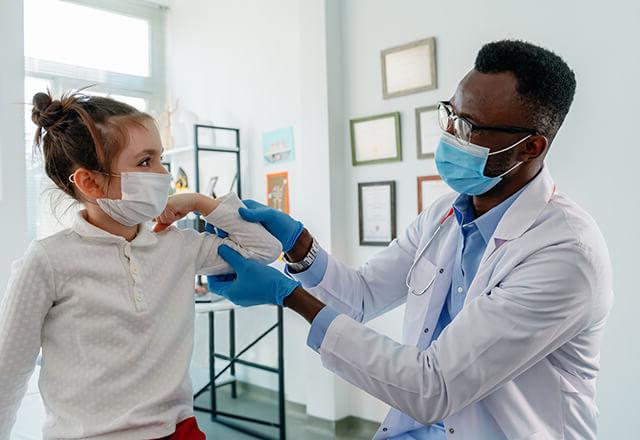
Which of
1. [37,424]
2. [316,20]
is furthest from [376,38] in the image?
[37,424]

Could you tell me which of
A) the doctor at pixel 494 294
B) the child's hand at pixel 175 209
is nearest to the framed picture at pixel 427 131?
the doctor at pixel 494 294

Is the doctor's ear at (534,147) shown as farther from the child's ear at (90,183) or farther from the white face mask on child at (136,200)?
the child's ear at (90,183)

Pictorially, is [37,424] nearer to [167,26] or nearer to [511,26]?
[511,26]

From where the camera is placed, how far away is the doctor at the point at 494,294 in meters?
1.08

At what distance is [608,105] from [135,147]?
1797mm

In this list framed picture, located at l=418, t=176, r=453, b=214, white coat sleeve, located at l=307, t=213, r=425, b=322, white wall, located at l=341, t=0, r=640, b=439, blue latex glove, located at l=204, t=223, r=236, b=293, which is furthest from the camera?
framed picture, located at l=418, t=176, r=453, b=214

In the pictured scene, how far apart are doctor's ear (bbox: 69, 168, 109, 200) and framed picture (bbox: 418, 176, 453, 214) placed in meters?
1.80

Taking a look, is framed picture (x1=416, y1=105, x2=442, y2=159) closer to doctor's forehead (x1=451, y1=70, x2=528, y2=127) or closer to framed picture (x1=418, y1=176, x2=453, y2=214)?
framed picture (x1=418, y1=176, x2=453, y2=214)

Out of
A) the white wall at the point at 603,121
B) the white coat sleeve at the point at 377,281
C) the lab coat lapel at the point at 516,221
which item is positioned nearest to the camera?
the lab coat lapel at the point at 516,221

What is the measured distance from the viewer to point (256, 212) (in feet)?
4.66

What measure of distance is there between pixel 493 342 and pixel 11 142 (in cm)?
239

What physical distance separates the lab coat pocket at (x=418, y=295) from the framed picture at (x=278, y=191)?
78.3 inches

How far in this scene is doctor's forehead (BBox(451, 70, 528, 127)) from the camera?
123 cm

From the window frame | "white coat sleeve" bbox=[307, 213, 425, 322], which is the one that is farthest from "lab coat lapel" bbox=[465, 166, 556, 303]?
the window frame
